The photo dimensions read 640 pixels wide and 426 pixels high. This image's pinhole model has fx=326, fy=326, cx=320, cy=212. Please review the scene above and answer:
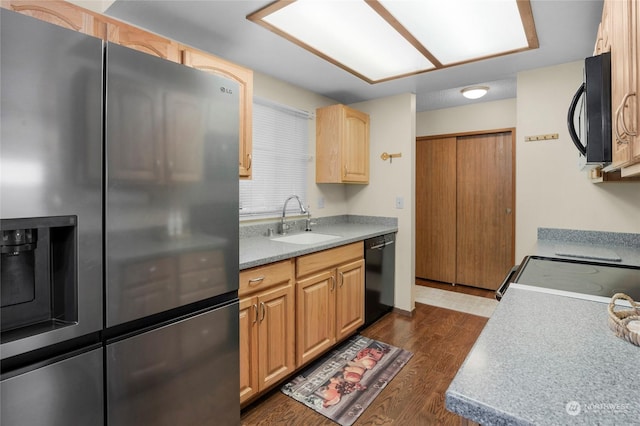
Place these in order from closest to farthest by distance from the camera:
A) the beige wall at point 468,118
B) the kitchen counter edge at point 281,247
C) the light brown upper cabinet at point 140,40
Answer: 1. the light brown upper cabinet at point 140,40
2. the kitchen counter edge at point 281,247
3. the beige wall at point 468,118

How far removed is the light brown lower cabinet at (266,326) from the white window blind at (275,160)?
2.70 ft

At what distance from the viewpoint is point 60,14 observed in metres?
1.23

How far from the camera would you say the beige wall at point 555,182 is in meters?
2.34

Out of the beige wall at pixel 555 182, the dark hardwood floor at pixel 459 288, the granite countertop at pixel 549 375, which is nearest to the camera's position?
the granite countertop at pixel 549 375

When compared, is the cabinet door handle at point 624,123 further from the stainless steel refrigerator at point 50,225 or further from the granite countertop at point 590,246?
the stainless steel refrigerator at point 50,225

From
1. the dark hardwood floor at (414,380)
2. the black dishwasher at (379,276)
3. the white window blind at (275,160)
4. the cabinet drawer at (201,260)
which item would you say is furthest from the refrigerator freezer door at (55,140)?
the black dishwasher at (379,276)

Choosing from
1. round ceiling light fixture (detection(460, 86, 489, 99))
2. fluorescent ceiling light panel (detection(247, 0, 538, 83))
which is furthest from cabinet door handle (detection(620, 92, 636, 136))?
round ceiling light fixture (detection(460, 86, 489, 99))

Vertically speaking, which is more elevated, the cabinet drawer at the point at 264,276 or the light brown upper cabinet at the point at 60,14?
the light brown upper cabinet at the point at 60,14

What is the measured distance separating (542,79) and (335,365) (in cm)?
270

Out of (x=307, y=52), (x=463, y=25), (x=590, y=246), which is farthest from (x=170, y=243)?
(x=590, y=246)

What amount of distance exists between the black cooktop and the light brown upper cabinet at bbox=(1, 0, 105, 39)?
6.66 ft

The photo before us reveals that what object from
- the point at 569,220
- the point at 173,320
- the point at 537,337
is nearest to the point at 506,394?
the point at 537,337

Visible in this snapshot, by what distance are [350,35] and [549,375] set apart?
6.52 ft

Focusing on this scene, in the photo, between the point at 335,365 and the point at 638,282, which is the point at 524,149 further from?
the point at 335,365
